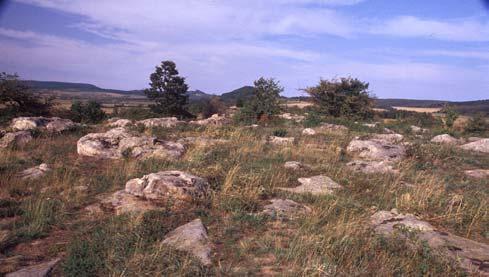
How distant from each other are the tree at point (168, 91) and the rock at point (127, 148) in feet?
Answer: 89.5

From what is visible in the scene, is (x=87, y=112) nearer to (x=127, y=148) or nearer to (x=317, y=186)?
(x=127, y=148)

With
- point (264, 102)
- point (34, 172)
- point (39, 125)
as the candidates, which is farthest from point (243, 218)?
point (264, 102)

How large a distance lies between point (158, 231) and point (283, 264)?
5.49 feet

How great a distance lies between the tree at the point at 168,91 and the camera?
121 ft

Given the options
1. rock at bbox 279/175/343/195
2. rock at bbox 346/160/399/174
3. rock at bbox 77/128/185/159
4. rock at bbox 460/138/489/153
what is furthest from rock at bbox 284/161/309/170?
rock at bbox 460/138/489/153

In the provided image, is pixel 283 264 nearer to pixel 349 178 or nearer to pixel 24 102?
pixel 349 178

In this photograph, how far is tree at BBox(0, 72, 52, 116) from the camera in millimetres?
18969

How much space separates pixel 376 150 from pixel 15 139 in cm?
992

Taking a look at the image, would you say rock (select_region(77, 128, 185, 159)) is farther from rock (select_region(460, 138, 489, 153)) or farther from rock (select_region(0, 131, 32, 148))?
rock (select_region(460, 138, 489, 153))

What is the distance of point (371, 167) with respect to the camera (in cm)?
793

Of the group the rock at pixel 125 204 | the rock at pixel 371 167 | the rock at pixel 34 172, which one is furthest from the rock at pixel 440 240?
the rock at pixel 34 172

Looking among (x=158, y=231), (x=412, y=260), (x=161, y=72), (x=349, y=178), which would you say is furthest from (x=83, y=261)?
(x=161, y=72)

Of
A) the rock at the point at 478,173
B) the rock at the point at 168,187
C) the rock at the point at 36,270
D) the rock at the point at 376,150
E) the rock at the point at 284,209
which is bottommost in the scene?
the rock at the point at 36,270

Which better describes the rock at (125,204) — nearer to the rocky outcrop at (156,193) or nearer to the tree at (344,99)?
the rocky outcrop at (156,193)
